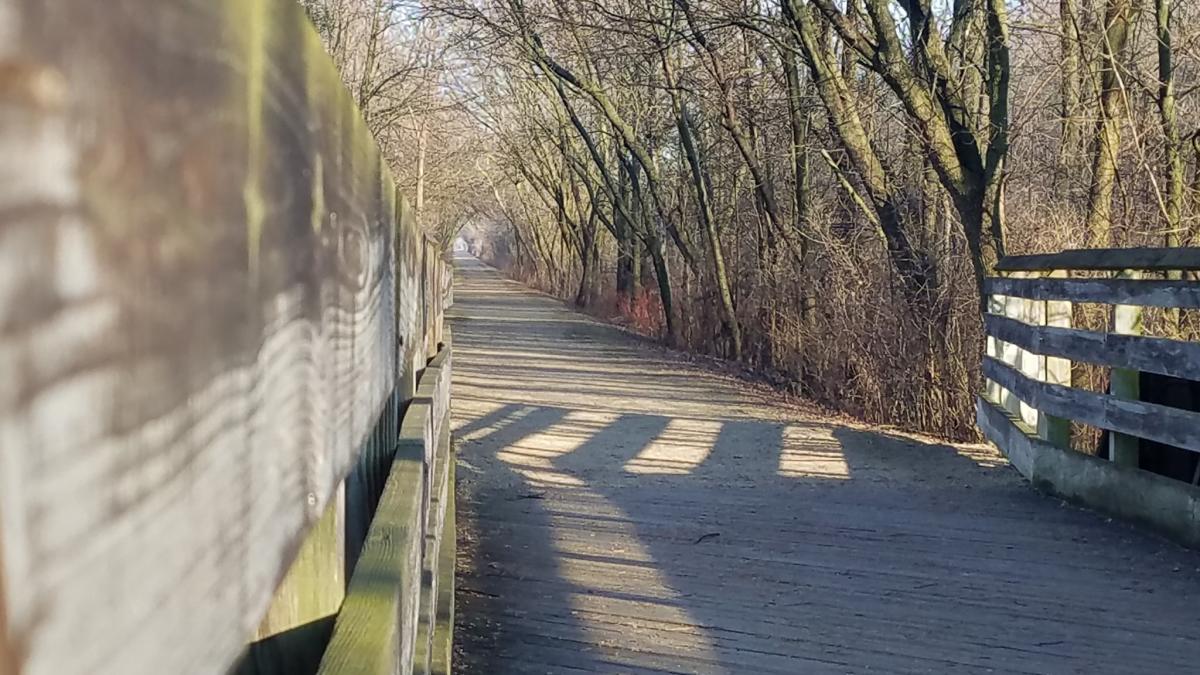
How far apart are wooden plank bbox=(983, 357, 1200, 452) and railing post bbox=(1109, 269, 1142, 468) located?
79mm

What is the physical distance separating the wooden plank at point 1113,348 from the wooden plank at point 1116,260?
368mm

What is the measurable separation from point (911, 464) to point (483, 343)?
13828mm

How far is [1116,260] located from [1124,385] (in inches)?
27.0

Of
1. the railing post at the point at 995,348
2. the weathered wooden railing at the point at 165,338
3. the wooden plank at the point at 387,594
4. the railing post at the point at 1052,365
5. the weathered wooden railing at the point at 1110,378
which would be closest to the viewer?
the weathered wooden railing at the point at 165,338

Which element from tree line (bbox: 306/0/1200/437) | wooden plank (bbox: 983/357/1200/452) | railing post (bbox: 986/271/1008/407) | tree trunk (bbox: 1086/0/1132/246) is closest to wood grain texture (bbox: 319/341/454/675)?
wooden plank (bbox: 983/357/1200/452)

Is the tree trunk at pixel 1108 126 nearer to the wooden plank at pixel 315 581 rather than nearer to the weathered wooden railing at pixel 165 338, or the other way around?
the wooden plank at pixel 315 581

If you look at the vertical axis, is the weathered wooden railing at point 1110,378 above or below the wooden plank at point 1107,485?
above

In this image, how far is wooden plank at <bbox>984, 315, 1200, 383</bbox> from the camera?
5512mm

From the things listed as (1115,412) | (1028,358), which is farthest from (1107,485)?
(1028,358)

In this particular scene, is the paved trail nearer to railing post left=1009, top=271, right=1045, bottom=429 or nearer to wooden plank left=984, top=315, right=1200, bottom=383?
railing post left=1009, top=271, right=1045, bottom=429

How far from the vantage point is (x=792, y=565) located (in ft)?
18.5

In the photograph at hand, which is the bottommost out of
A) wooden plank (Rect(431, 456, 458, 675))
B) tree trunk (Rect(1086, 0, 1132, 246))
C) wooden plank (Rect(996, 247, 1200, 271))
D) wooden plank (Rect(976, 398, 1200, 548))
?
wooden plank (Rect(976, 398, 1200, 548))

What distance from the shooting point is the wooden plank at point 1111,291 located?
219 inches

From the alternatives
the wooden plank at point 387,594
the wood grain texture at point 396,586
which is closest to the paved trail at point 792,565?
the wood grain texture at point 396,586
